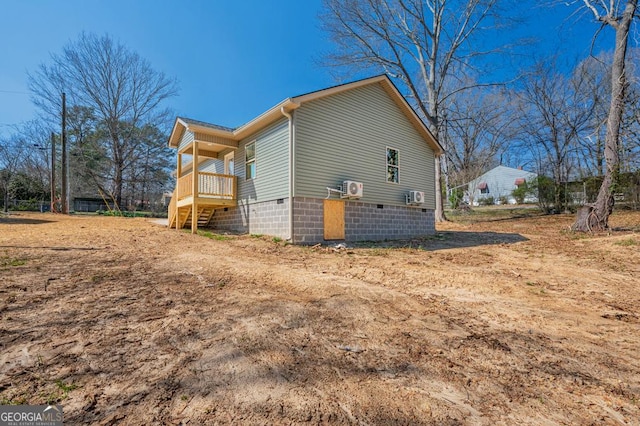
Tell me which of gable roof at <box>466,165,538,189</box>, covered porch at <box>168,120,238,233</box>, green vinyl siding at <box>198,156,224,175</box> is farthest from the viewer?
gable roof at <box>466,165,538,189</box>

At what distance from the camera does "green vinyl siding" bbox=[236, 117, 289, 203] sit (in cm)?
947

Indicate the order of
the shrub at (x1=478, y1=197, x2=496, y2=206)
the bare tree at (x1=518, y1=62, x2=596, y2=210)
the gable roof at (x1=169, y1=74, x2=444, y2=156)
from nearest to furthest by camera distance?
the gable roof at (x1=169, y1=74, x2=444, y2=156) → the bare tree at (x1=518, y1=62, x2=596, y2=210) → the shrub at (x1=478, y1=197, x2=496, y2=206)

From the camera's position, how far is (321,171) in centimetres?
981

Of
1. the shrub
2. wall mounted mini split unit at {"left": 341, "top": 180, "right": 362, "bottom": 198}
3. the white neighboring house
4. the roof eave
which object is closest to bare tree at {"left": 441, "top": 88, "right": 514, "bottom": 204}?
the shrub

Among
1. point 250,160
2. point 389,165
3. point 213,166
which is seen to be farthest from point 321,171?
point 213,166

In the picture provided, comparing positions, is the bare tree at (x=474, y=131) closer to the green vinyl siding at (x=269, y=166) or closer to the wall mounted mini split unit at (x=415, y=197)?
the wall mounted mini split unit at (x=415, y=197)

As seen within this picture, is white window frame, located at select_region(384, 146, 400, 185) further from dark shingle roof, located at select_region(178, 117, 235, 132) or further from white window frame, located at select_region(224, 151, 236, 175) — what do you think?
white window frame, located at select_region(224, 151, 236, 175)

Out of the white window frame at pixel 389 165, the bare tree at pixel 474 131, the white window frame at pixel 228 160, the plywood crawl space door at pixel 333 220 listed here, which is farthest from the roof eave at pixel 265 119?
the bare tree at pixel 474 131

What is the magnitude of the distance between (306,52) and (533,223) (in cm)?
1682

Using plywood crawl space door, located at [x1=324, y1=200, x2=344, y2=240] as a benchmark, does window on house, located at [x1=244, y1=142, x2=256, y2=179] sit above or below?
above

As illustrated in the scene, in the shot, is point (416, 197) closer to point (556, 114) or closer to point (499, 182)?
point (556, 114)

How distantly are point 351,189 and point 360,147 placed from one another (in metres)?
2.08

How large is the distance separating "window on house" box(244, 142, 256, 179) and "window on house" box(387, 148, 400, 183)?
551 centimetres

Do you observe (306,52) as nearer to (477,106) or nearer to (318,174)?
(318,174)
